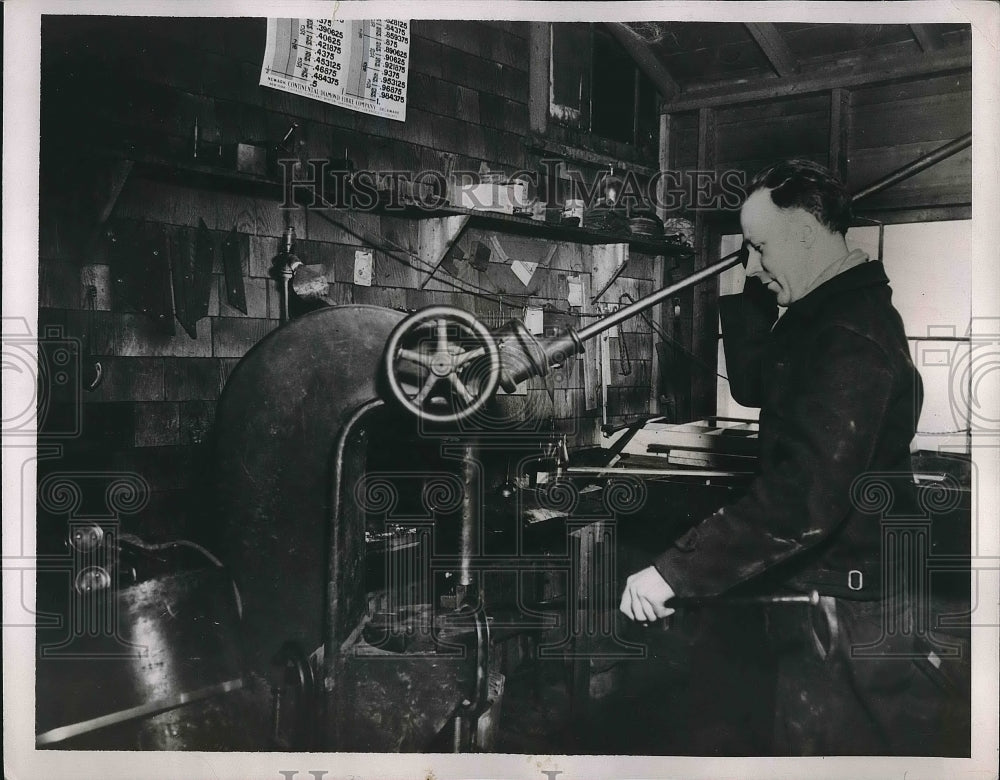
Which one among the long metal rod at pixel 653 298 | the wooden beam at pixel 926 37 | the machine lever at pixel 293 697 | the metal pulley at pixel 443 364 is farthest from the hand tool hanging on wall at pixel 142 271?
the wooden beam at pixel 926 37

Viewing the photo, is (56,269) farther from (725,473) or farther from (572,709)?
(725,473)

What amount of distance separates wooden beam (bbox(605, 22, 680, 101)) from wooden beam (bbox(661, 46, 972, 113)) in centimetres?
5

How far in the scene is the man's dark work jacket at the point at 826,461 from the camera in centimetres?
150

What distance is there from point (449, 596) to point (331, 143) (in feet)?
4.50

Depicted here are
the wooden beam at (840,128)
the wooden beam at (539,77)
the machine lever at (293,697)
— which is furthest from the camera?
the wooden beam at (539,77)

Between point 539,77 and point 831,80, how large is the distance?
0.97 m

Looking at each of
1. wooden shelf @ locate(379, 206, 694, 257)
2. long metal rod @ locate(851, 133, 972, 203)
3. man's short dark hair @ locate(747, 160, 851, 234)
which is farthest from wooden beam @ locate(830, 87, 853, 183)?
wooden shelf @ locate(379, 206, 694, 257)

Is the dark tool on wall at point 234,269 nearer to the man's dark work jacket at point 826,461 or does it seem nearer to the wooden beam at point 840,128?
the man's dark work jacket at point 826,461

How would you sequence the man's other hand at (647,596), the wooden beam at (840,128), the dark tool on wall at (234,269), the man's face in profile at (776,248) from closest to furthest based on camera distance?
the man's other hand at (647,596), the man's face in profile at (776,248), the dark tool on wall at (234,269), the wooden beam at (840,128)

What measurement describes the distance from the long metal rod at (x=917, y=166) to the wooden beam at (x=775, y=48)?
1.43 feet

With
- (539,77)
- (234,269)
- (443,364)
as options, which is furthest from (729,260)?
(234,269)

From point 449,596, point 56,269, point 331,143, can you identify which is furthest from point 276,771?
point 331,143

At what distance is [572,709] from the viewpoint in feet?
5.81

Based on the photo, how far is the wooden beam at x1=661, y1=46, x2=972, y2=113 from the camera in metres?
1.74
